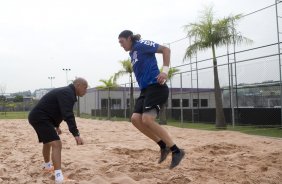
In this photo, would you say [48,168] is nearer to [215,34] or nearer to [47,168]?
[47,168]

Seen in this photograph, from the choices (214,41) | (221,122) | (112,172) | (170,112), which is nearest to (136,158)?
(112,172)

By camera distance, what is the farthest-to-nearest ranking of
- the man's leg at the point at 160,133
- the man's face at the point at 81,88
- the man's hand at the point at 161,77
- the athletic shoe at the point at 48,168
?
the athletic shoe at the point at 48,168 < the man's face at the point at 81,88 < the man's leg at the point at 160,133 < the man's hand at the point at 161,77

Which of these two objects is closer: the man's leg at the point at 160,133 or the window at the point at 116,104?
the man's leg at the point at 160,133

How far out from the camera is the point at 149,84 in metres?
4.75

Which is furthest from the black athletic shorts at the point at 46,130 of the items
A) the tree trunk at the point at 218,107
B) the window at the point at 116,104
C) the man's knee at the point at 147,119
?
the window at the point at 116,104

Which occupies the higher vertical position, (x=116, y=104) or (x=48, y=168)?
(x=116, y=104)

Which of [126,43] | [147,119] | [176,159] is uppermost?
[126,43]

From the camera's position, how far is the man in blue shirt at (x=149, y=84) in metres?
4.70

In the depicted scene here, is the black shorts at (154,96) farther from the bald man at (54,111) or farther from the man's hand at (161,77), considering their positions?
the bald man at (54,111)

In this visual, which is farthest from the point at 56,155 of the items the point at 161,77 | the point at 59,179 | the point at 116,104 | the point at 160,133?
the point at 116,104

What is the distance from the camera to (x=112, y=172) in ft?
16.8

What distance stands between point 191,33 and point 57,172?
12870mm

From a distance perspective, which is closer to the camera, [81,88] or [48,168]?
[81,88]

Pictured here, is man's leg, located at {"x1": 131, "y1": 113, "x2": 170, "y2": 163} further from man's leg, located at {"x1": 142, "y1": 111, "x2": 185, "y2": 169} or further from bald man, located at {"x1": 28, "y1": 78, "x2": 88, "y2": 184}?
bald man, located at {"x1": 28, "y1": 78, "x2": 88, "y2": 184}
